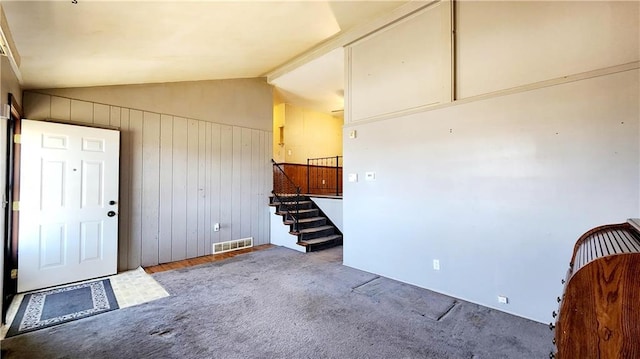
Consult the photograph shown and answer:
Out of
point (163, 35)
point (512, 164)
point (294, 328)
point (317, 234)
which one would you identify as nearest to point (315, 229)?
point (317, 234)

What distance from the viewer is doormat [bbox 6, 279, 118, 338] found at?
2.54m

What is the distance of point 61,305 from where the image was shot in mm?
2900

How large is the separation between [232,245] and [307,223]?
1.54 meters

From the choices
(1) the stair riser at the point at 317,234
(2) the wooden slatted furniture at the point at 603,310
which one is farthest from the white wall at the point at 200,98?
(2) the wooden slatted furniture at the point at 603,310

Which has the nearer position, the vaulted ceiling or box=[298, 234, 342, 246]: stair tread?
the vaulted ceiling

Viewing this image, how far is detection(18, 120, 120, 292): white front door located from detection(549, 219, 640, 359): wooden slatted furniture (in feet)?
15.5

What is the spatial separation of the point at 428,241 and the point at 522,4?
263 cm

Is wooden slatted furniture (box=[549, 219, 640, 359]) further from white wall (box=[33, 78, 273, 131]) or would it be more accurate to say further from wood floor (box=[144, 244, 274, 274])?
white wall (box=[33, 78, 273, 131])

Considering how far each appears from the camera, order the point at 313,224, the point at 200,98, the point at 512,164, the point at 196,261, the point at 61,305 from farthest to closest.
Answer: the point at 313,224
the point at 200,98
the point at 196,261
the point at 61,305
the point at 512,164

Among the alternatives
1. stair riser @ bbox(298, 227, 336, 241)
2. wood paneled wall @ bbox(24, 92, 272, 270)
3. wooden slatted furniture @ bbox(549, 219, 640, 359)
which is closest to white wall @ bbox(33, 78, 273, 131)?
wood paneled wall @ bbox(24, 92, 272, 270)

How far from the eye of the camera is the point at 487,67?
2.91m

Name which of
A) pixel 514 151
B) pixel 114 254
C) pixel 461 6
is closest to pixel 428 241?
pixel 514 151

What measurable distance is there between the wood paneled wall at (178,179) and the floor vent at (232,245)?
0.30 ft

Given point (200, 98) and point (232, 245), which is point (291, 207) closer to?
point (232, 245)
